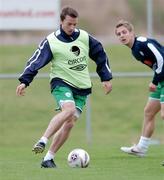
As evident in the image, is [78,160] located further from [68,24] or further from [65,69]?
[68,24]

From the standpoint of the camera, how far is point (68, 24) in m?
13.0

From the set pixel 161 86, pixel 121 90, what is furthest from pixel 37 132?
pixel 161 86

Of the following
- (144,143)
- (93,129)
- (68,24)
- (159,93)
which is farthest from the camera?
(93,129)

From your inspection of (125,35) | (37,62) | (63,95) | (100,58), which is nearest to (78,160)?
(63,95)

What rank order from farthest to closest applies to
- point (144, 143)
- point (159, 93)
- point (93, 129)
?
point (93, 129), point (144, 143), point (159, 93)

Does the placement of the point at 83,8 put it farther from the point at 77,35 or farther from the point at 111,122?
the point at 77,35

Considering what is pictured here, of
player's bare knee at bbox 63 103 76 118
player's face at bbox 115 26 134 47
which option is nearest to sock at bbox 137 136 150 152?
player's face at bbox 115 26 134 47

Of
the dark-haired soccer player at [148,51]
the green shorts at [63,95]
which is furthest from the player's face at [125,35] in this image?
the green shorts at [63,95]

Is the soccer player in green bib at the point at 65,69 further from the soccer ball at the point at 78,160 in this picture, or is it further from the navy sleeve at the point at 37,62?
the soccer ball at the point at 78,160

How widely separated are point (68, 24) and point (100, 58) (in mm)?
834

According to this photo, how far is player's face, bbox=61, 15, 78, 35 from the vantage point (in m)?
12.9

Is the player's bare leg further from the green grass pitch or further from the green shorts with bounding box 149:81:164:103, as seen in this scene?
the green shorts with bounding box 149:81:164:103

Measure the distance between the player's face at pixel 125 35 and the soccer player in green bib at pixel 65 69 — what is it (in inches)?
17.1

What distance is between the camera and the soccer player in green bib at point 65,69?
42.1 feet
